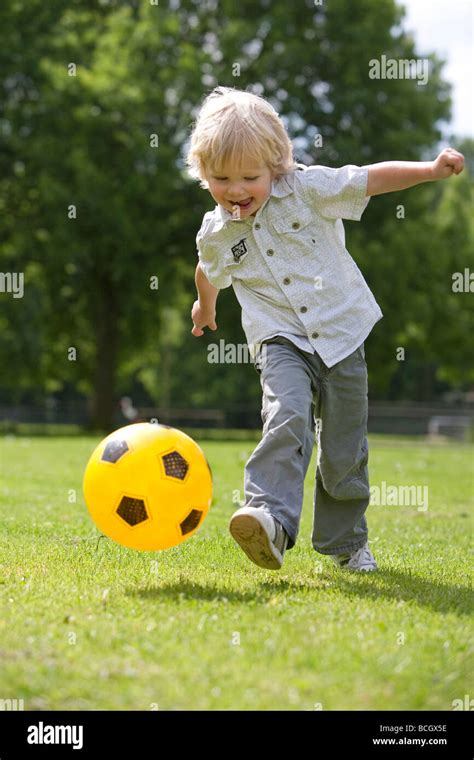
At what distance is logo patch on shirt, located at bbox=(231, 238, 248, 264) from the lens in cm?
462

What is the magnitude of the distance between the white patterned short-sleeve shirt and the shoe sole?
3.15 ft

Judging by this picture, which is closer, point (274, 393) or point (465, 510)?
point (274, 393)

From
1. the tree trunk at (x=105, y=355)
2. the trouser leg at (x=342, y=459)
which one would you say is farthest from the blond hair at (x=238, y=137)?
the tree trunk at (x=105, y=355)

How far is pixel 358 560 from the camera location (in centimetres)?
483

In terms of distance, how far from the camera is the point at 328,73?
2650 cm

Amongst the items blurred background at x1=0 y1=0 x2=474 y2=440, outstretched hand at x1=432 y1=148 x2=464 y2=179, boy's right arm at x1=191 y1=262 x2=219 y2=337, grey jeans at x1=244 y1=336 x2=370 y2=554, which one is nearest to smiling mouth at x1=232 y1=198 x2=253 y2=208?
boy's right arm at x1=191 y1=262 x2=219 y2=337

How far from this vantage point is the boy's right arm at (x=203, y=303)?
4.98m

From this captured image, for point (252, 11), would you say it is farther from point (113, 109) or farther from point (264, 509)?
point (264, 509)

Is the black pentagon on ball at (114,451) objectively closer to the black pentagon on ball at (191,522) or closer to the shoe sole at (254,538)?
the black pentagon on ball at (191,522)

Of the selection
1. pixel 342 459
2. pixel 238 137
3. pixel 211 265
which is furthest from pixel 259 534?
pixel 238 137

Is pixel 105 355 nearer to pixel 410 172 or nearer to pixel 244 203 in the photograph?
pixel 244 203

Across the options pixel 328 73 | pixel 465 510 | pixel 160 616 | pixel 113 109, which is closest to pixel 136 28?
pixel 113 109

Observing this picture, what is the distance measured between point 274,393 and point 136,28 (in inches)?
941

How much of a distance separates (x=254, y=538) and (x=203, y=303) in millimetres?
1563
